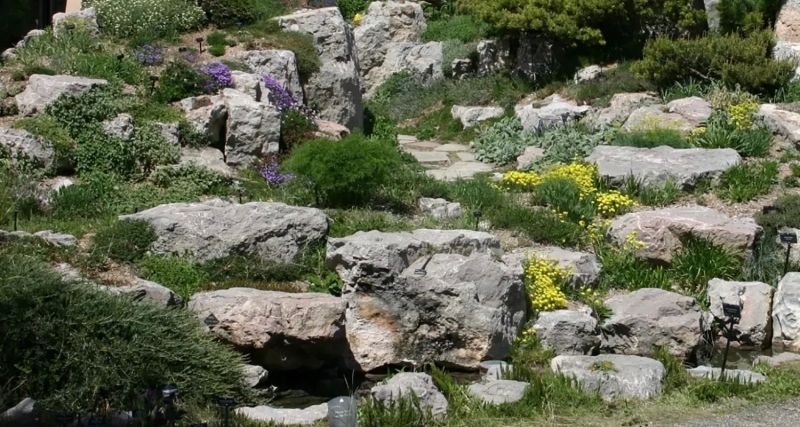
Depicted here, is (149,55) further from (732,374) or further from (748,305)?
(732,374)

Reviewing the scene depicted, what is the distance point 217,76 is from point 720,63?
8.27 metres

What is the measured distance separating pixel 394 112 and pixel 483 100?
1.93 metres

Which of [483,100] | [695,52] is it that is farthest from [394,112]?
[695,52]

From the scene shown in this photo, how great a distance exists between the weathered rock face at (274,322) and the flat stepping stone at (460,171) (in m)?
6.46

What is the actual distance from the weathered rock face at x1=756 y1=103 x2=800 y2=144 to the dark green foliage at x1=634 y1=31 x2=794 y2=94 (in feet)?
3.48

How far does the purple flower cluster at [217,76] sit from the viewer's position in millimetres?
16062

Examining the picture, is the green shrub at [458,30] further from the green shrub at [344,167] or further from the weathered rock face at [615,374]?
the weathered rock face at [615,374]

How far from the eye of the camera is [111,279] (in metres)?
10.5

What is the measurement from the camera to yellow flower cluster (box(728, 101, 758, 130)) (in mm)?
16641

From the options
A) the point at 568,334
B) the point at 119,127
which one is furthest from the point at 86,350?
the point at 119,127

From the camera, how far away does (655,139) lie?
16.0m

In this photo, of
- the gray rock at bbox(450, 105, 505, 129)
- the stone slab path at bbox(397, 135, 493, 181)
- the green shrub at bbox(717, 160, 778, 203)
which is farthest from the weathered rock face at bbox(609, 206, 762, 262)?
the gray rock at bbox(450, 105, 505, 129)

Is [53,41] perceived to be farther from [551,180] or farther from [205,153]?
[551,180]

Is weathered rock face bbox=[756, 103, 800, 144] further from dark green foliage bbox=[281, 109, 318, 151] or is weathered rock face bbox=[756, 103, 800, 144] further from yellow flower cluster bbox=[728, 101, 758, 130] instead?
dark green foliage bbox=[281, 109, 318, 151]
